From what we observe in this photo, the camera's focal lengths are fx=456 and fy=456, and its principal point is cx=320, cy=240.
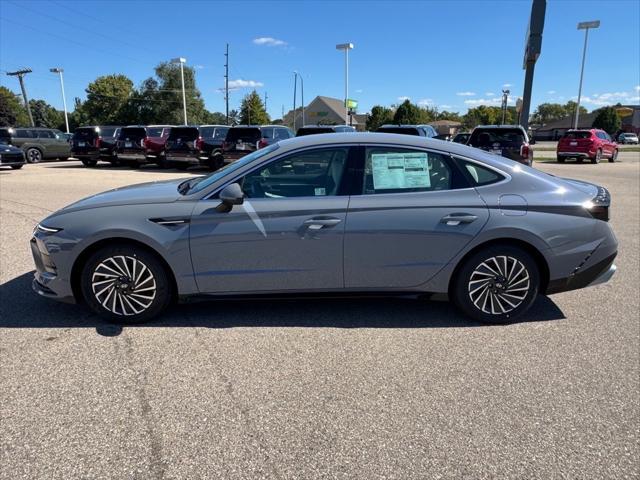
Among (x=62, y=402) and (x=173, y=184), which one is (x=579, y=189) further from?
(x=62, y=402)

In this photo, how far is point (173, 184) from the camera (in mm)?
4445

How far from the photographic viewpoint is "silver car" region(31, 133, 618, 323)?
11.9 feet

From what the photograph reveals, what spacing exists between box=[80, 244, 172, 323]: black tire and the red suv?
1039 inches

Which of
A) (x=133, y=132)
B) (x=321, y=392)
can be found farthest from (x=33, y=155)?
(x=321, y=392)

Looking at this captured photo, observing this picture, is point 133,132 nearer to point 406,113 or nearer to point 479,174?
point 479,174

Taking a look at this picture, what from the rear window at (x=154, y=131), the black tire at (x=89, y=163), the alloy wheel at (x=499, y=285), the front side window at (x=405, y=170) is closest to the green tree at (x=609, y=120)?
the rear window at (x=154, y=131)

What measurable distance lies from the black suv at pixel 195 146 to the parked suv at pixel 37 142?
9285 mm

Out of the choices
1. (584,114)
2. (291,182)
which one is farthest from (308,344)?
(584,114)

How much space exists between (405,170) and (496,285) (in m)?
1.23

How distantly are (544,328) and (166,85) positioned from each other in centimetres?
8597

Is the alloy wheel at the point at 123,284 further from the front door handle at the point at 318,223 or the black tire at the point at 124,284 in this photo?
the front door handle at the point at 318,223

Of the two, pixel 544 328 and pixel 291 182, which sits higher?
pixel 291 182

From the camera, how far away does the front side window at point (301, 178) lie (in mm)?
3744

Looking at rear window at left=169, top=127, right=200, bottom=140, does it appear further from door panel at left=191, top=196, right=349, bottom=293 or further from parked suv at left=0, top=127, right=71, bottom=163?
door panel at left=191, top=196, right=349, bottom=293
